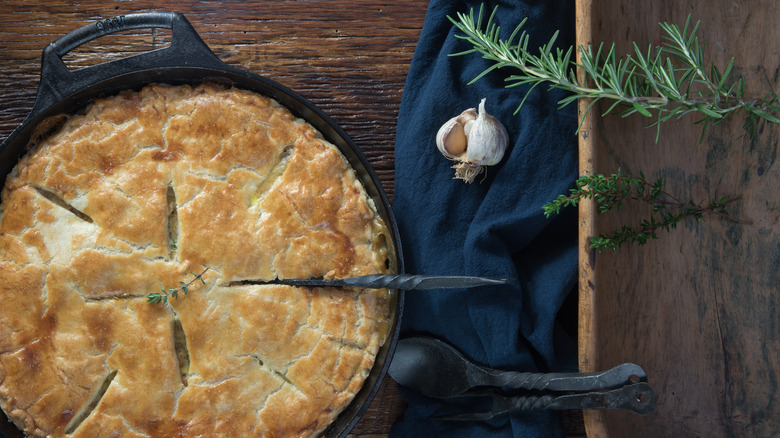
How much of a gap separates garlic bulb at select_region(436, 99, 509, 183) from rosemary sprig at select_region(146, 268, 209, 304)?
1.02m

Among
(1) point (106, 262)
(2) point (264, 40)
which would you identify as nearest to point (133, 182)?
(1) point (106, 262)

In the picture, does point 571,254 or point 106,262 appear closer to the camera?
point 106,262

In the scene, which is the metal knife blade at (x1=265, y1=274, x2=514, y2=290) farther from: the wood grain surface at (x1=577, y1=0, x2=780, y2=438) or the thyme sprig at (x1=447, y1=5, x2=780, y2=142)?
the thyme sprig at (x1=447, y1=5, x2=780, y2=142)

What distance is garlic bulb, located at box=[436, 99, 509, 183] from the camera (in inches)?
83.4

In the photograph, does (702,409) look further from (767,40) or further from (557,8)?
(557,8)

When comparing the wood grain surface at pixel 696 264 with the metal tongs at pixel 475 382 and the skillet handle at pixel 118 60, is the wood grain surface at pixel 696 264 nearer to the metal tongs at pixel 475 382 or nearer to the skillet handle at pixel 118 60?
the metal tongs at pixel 475 382

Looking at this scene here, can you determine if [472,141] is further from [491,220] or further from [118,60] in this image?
[118,60]

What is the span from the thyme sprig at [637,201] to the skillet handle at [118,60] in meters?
1.32

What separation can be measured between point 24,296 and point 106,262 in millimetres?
301

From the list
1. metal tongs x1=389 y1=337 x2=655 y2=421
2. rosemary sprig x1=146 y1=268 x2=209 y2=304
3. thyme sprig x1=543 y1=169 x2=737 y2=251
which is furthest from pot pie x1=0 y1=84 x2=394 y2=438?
thyme sprig x1=543 y1=169 x2=737 y2=251

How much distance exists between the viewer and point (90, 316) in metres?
1.93

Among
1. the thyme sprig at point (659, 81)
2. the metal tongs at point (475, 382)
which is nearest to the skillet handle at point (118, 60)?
the thyme sprig at point (659, 81)

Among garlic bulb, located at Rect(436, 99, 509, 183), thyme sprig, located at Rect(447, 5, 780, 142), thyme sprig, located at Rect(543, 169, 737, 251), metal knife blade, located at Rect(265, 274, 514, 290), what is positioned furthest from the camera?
garlic bulb, located at Rect(436, 99, 509, 183)

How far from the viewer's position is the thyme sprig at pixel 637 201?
69.2 inches
